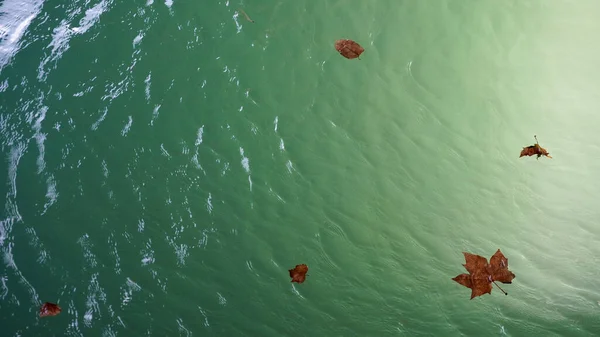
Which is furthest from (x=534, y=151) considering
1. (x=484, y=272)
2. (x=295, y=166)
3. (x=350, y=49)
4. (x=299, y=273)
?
(x=299, y=273)

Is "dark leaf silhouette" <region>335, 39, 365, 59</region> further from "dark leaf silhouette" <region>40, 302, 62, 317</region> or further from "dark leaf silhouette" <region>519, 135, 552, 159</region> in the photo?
"dark leaf silhouette" <region>40, 302, 62, 317</region>

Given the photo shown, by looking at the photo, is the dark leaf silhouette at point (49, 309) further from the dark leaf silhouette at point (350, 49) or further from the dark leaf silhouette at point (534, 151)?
the dark leaf silhouette at point (534, 151)

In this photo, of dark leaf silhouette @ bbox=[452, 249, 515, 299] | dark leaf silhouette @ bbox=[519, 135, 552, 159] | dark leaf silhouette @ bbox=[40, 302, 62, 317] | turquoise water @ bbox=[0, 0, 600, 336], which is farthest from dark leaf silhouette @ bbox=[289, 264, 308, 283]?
dark leaf silhouette @ bbox=[519, 135, 552, 159]

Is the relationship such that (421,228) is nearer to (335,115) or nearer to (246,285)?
(335,115)

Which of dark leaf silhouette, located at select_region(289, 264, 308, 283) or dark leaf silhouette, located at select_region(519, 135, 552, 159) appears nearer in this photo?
dark leaf silhouette, located at select_region(289, 264, 308, 283)

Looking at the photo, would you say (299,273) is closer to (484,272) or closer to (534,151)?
(484,272)

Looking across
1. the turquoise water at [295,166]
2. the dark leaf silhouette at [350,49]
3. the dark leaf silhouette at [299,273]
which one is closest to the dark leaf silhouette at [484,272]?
the turquoise water at [295,166]

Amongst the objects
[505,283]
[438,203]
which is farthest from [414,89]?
[505,283]
